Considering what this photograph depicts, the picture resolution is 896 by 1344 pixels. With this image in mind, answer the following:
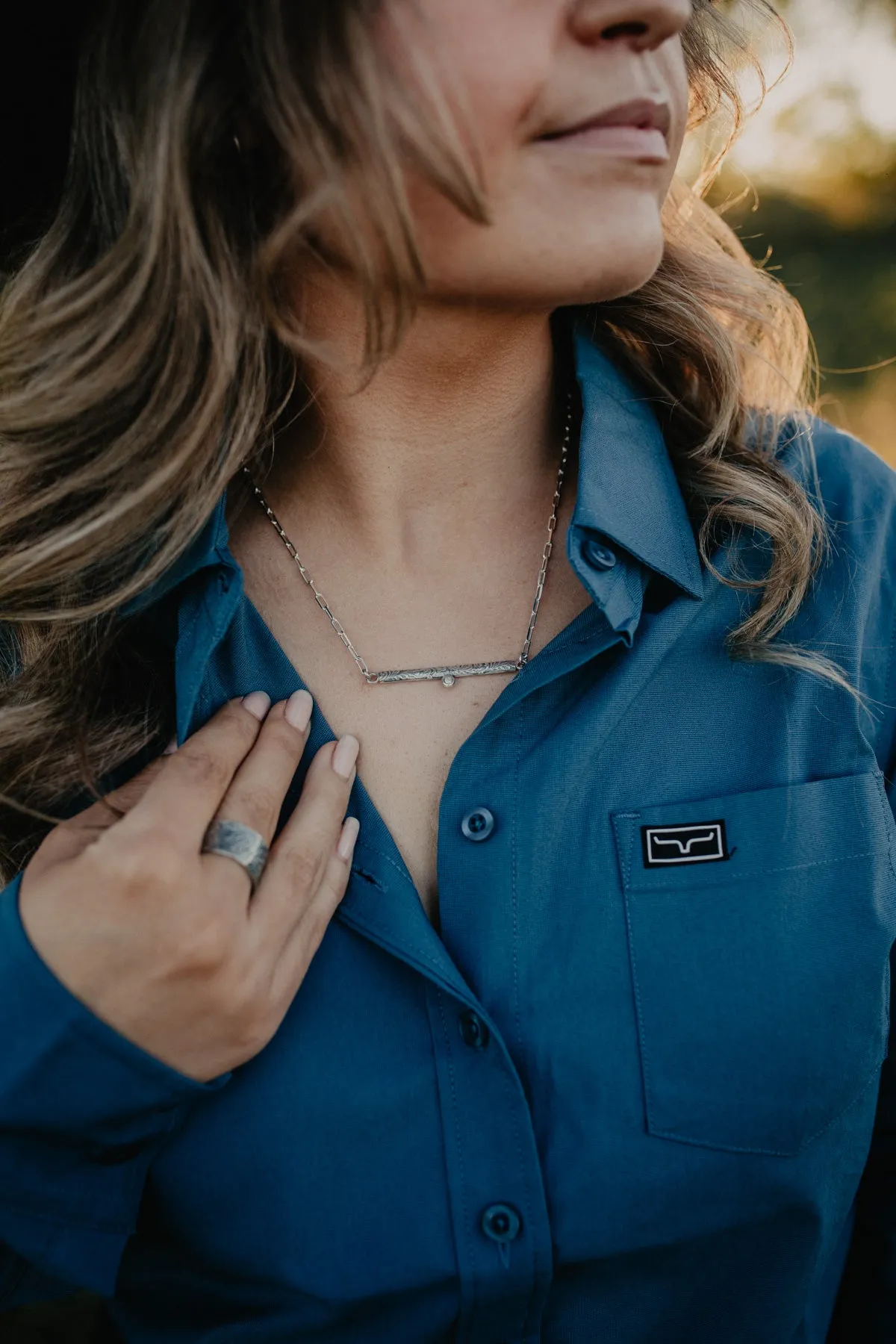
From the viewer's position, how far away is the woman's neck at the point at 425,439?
134 centimetres

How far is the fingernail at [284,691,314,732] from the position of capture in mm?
1301

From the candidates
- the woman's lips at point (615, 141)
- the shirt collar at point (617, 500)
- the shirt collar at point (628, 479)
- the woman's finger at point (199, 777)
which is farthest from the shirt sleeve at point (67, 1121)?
the woman's lips at point (615, 141)

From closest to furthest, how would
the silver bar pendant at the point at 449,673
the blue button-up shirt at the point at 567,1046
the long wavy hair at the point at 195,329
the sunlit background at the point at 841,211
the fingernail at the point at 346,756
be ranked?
the long wavy hair at the point at 195,329, the blue button-up shirt at the point at 567,1046, the fingernail at the point at 346,756, the silver bar pendant at the point at 449,673, the sunlit background at the point at 841,211

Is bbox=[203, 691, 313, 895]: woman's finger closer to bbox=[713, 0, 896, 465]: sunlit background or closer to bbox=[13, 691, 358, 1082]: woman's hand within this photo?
bbox=[13, 691, 358, 1082]: woman's hand

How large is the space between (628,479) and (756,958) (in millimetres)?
605

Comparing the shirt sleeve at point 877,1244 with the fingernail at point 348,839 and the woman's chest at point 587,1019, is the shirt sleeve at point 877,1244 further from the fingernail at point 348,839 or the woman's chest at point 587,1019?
the fingernail at point 348,839

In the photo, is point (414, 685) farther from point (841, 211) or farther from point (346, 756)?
point (841, 211)

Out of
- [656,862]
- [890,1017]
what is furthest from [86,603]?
[890,1017]

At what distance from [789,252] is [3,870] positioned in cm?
842

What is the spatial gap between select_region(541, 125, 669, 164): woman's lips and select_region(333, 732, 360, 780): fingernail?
698mm

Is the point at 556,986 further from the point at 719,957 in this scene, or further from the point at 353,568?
the point at 353,568

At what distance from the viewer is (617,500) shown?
1.33 meters

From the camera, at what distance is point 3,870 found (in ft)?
4.88

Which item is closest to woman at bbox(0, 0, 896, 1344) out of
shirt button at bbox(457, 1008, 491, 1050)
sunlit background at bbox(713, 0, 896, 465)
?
shirt button at bbox(457, 1008, 491, 1050)
